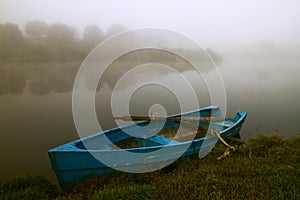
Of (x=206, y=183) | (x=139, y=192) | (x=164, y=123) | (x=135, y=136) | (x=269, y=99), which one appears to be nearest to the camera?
(x=139, y=192)

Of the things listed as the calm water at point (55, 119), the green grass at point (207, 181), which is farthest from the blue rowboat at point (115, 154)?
the calm water at point (55, 119)

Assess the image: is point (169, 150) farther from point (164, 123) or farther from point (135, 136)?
point (164, 123)

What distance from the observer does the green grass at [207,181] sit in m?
3.98

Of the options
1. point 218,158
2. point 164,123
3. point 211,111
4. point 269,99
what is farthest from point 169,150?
point 269,99

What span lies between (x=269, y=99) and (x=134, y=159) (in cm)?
1705

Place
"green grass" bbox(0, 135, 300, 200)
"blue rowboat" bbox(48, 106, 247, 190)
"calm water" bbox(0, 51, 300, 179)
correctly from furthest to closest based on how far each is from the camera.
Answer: "calm water" bbox(0, 51, 300, 179) < "blue rowboat" bbox(48, 106, 247, 190) < "green grass" bbox(0, 135, 300, 200)

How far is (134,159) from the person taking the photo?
5344 millimetres

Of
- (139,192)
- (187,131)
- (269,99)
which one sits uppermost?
(139,192)

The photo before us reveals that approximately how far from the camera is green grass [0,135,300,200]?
3.98 metres

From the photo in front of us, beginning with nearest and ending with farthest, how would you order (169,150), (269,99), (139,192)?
(139,192), (169,150), (269,99)

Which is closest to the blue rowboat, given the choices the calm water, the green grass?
the green grass

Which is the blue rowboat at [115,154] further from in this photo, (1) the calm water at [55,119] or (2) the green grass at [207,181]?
(1) the calm water at [55,119]

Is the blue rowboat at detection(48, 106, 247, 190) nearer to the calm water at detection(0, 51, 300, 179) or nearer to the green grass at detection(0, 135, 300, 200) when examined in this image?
the green grass at detection(0, 135, 300, 200)

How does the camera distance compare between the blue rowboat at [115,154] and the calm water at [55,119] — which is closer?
the blue rowboat at [115,154]
